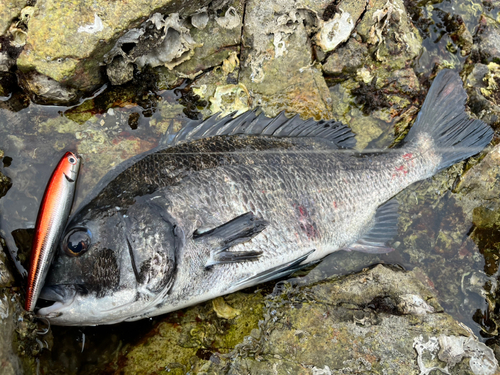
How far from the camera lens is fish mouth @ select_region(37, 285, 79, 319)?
239 centimetres

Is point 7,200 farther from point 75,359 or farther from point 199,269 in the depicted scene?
point 199,269

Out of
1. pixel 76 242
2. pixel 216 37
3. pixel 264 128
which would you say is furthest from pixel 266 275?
pixel 216 37

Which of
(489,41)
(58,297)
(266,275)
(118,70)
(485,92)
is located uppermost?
(489,41)

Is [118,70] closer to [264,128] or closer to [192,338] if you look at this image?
[264,128]

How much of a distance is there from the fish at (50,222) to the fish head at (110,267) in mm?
64

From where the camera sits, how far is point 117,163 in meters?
3.21

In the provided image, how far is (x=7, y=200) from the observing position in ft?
9.62

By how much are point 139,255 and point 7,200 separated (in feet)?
4.37

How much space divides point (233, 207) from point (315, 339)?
1.21 m

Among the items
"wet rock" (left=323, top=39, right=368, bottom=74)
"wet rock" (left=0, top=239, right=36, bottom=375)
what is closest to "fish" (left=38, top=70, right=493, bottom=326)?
"wet rock" (left=0, top=239, right=36, bottom=375)

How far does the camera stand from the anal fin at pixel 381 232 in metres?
3.51

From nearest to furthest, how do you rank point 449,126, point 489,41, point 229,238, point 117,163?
point 229,238 → point 117,163 → point 449,126 → point 489,41

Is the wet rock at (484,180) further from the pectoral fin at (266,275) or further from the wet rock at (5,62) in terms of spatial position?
the wet rock at (5,62)

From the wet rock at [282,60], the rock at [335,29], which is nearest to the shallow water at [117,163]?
the wet rock at [282,60]
